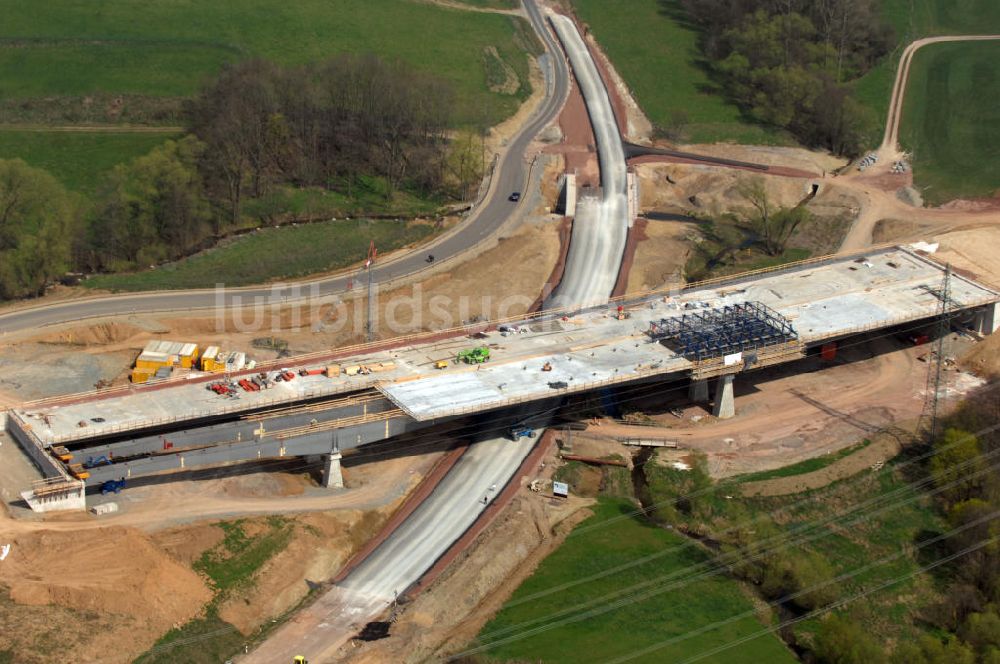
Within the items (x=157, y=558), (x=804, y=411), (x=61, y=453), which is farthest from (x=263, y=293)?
(x=804, y=411)

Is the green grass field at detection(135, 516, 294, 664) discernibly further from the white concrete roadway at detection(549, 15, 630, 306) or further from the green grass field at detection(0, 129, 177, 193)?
the green grass field at detection(0, 129, 177, 193)

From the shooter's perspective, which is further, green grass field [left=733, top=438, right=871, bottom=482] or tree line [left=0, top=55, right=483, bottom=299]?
tree line [left=0, top=55, right=483, bottom=299]

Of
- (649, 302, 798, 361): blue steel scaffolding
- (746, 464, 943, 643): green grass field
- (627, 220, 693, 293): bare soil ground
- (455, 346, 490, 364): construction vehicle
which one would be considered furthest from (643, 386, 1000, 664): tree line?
(627, 220, 693, 293): bare soil ground

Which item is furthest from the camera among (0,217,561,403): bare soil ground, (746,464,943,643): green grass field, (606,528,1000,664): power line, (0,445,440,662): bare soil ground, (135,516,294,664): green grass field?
(0,217,561,403): bare soil ground

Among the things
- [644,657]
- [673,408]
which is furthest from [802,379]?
[644,657]

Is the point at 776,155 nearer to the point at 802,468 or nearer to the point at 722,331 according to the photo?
the point at 722,331

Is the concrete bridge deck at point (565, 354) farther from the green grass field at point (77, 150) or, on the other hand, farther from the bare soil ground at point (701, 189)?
the green grass field at point (77, 150)
